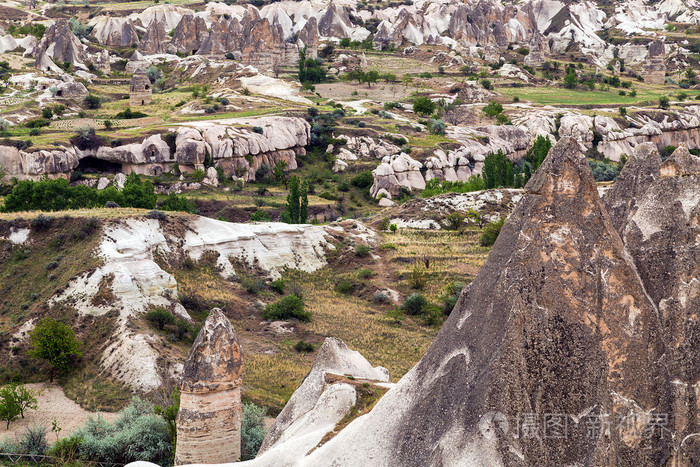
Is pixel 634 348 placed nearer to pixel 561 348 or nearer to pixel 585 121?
pixel 561 348

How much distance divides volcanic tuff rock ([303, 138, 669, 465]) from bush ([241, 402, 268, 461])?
10.9m

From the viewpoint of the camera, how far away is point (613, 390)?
9.06 meters

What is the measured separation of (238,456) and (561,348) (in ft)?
34.2

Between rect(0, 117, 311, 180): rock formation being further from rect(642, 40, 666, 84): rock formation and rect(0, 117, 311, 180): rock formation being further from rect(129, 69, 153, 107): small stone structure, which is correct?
rect(642, 40, 666, 84): rock formation

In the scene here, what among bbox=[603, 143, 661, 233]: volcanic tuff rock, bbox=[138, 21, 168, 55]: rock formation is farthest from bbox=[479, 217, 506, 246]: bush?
bbox=[138, 21, 168, 55]: rock formation

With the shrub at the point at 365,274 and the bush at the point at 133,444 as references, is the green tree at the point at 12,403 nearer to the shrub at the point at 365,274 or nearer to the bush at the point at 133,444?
the bush at the point at 133,444

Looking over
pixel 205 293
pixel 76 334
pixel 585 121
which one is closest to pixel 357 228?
pixel 205 293

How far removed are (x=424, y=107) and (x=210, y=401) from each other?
265ft

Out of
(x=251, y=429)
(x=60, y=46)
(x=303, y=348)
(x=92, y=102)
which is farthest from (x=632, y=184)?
(x=60, y=46)

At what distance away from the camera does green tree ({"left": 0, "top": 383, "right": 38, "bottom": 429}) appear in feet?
77.3

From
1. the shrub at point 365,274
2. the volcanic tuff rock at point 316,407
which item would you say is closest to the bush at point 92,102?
the shrub at point 365,274

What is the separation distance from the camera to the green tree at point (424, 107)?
308 feet

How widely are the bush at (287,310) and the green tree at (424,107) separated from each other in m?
62.7

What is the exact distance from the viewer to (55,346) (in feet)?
89.0
